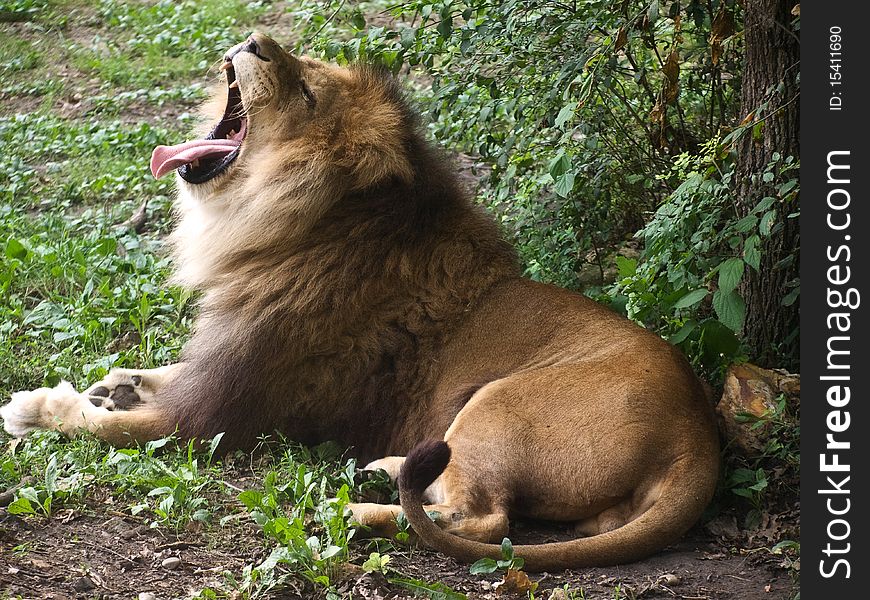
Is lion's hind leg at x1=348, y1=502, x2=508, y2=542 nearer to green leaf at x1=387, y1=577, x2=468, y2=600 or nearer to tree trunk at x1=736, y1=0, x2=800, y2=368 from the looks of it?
green leaf at x1=387, y1=577, x2=468, y2=600

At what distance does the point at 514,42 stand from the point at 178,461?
234cm

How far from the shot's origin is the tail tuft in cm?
324

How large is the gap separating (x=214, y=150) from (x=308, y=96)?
17.9 inches

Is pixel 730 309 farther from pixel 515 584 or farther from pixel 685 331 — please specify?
pixel 515 584

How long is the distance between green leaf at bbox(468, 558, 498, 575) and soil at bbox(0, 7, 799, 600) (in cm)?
6

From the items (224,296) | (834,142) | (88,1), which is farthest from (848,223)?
(88,1)

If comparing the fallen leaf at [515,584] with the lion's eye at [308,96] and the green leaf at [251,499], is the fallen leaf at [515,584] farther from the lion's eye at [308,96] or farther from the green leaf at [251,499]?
the lion's eye at [308,96]

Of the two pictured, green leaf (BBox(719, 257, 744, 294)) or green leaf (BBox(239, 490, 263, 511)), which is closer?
green leaf (BBox(239, 490, 263, 511))

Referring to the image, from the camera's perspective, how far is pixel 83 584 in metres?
3.03

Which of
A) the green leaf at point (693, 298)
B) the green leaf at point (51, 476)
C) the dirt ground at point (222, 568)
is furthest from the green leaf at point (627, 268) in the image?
the green leaf at point (51, 476)

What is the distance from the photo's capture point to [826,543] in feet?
10.0

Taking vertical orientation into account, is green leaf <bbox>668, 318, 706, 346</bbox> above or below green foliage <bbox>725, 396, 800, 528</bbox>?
above

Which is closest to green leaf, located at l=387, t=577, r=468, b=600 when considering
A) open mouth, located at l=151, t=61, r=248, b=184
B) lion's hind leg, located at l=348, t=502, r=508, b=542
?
lion's hind leg, located at l=348, t=502, r=508, b=542

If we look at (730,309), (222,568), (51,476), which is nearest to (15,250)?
(51,476)
